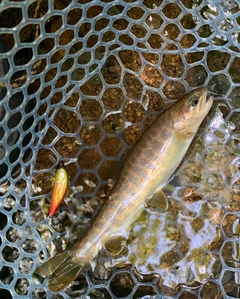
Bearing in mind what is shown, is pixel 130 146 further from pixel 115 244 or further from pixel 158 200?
pixel 115 244

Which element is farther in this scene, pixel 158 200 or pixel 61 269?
pixel 158 200

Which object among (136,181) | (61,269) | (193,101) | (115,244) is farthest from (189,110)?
(61,269)

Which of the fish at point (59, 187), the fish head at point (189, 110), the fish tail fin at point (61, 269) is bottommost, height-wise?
the fish tail fin at point (61, 269)

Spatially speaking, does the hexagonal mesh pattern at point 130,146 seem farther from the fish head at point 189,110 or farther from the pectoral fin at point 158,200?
the fish head at point 189,110

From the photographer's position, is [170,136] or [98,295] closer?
[170,136]

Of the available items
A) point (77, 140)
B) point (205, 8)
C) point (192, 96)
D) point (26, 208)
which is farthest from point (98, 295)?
point (205, 8)

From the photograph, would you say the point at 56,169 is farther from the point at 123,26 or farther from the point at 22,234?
the point at 123,26

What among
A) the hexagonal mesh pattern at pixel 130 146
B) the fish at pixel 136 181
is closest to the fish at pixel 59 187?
the hexagonal mesh pattern at pixel 130 146
